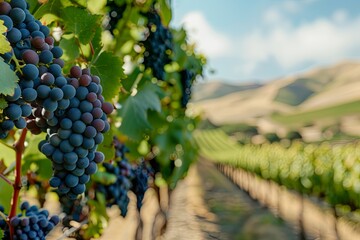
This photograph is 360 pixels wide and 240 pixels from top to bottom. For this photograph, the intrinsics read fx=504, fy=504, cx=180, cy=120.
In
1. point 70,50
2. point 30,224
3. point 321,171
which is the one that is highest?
point 321,171

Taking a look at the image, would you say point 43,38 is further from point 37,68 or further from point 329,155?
point 329,155

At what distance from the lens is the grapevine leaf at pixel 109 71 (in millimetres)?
1747

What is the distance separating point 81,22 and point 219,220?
14523 millimetres

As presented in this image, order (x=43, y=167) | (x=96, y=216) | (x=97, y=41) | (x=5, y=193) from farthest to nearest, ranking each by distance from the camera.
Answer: (x=96, y=216) < (x=43, y=167) < (x=5, y=193) < (x=97, y=41)

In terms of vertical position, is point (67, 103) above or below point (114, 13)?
below

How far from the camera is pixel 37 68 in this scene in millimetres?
1261

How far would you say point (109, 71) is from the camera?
1767mm

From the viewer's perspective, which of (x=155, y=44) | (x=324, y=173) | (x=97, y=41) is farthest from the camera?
(x=324, y=173)

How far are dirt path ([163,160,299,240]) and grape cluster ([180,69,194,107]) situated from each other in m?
5.74

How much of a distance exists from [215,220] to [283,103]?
178794 mm

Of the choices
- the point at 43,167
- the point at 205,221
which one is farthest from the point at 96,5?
the point at 205,221

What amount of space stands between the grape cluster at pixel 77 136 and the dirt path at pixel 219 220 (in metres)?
9.29

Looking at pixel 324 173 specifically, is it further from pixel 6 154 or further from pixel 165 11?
pixel 6 154

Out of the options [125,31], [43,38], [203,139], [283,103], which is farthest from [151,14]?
[283,103]
